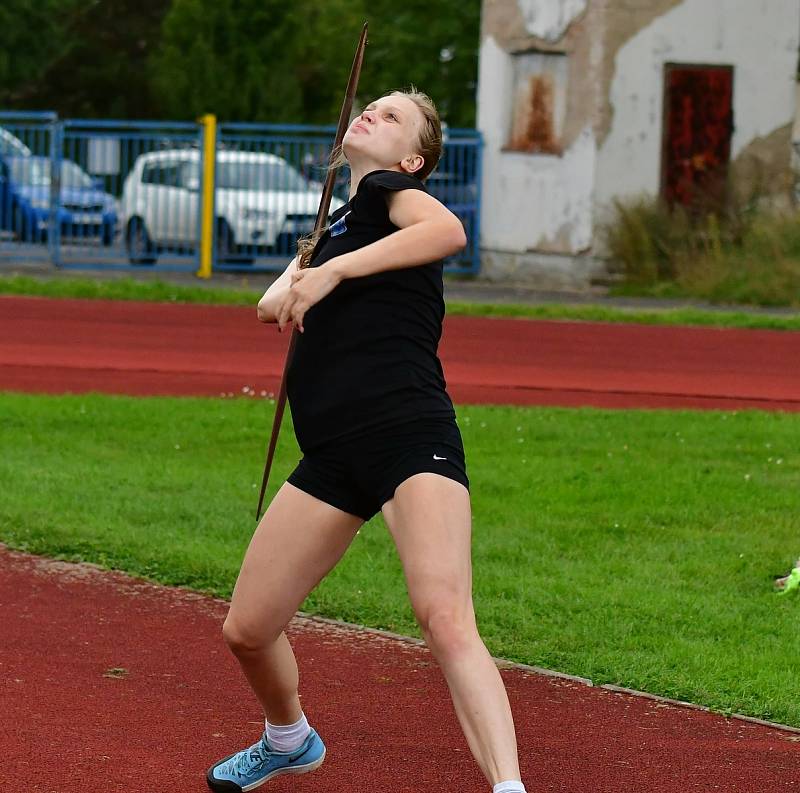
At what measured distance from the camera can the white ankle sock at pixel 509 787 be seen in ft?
12.5

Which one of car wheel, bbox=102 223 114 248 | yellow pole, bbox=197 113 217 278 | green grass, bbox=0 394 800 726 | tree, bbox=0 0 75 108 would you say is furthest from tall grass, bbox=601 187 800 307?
tree, bbox=0 0 75 108

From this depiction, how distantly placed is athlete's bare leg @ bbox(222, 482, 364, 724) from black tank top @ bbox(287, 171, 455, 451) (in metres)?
0.18

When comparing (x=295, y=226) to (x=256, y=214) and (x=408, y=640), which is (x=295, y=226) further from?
(x=408, y=640)

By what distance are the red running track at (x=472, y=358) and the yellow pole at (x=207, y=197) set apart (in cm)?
424

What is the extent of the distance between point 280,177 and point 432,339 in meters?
19.8

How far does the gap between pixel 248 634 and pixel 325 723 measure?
1.15 m

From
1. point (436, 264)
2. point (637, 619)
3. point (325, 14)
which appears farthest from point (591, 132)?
point (325, 14)

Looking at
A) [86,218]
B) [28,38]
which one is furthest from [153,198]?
[28,38]

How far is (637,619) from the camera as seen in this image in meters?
Result: 6.69

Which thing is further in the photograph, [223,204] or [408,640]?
[223,204]

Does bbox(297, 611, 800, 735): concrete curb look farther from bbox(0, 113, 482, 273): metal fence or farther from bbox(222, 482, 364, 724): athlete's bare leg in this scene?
bbox(0, 113, 482, 273): metal fence

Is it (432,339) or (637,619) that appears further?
(637,619)

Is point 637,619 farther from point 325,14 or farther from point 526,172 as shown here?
point 325,14

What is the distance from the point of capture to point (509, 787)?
12.5 ft
